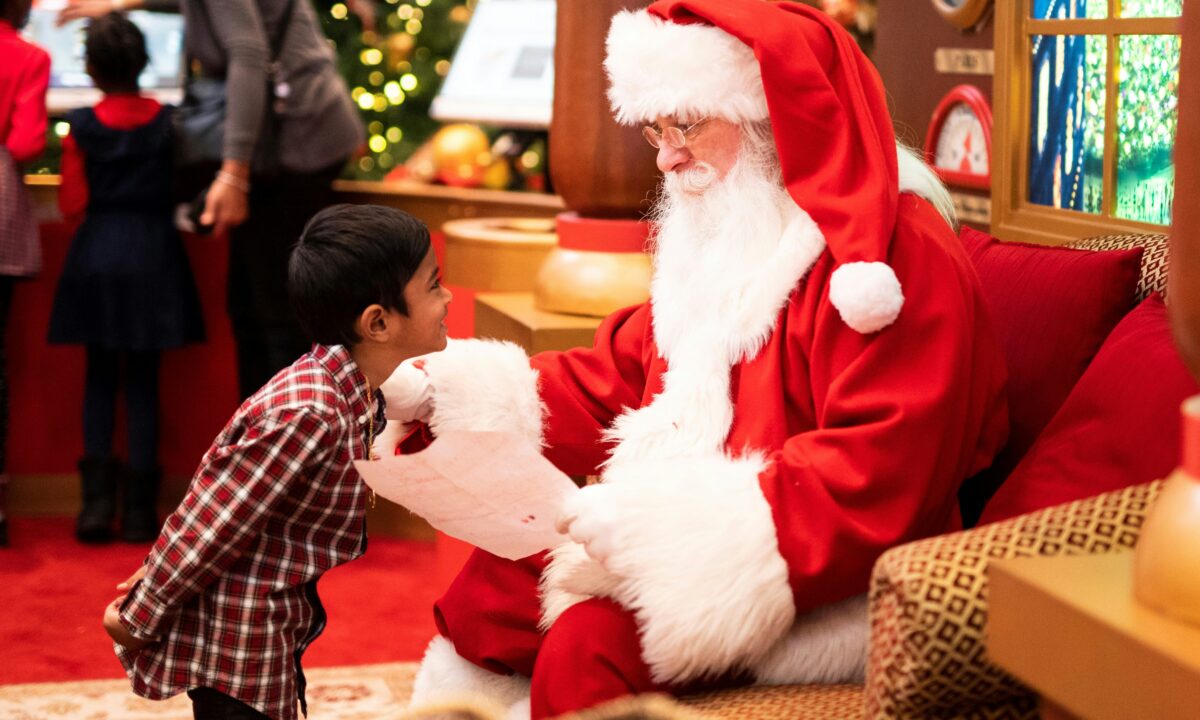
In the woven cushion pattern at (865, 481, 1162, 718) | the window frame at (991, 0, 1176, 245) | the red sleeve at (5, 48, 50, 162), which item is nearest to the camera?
the woven cushion pattern at (865, 481, 1162, 718)

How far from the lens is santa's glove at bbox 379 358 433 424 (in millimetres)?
1929

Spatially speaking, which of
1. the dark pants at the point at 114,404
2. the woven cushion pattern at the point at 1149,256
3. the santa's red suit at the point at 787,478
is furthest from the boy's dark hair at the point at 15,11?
the woven cushion pattern at the point at 1149,256

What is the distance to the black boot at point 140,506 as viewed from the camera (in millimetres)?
Answer: 3746

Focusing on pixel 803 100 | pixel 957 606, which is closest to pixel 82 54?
pixel 803 100

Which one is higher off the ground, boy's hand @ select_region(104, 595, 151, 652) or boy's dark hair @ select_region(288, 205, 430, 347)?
boy's dark hair @ select_region(288, 205, 430, 347)

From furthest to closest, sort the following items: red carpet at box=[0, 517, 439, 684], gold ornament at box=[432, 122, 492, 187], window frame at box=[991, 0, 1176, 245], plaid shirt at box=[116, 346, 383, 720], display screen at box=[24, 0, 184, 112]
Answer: gold ornament at box=[432, 122, 492, 187]
display screen at box=[24, 0, 184, 112]
red carpet at box=[0, 517, 439, 684]
window frame at box=[991, 0, 1176, 245]
plaid shirt at box=[116, 346, 383, 720]

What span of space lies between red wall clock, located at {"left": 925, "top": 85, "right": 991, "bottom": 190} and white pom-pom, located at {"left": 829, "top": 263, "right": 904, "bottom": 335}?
1.12 meters

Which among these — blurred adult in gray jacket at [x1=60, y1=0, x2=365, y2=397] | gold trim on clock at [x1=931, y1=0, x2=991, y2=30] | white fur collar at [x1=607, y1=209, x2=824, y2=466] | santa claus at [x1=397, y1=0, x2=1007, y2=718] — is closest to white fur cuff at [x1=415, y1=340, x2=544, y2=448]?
santa claus at [x1=397, y1=0, x2=1007, y2=718]

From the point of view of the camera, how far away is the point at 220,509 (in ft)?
5.27

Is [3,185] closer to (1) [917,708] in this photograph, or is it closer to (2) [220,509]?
(2) [220,509]

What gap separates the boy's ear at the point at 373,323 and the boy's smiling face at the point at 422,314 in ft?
0.05

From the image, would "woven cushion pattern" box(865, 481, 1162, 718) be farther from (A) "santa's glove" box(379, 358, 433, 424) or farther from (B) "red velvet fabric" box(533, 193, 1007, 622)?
(A) "santa's glove" box(379, 358, 433, 424)

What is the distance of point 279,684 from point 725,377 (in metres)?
0.65

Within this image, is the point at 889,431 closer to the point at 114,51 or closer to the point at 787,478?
the point at 787,478
